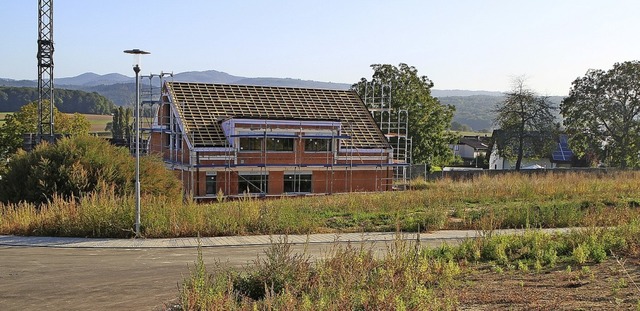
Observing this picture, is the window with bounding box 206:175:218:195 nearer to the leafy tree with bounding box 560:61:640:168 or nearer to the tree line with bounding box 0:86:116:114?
the leafy tree with bounding box 560:61:640:168

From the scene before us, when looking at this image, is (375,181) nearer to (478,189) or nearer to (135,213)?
(478,189)

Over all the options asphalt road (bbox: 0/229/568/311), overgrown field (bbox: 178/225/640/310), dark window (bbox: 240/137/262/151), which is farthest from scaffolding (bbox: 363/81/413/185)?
overgrown field (bbox: 178/225/640/310)

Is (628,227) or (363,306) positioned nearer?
(363,306)

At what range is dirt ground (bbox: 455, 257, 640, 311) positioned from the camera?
8.47 m

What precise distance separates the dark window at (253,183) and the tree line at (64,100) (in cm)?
9926

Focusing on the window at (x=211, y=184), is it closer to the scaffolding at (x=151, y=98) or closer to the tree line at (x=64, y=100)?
the scaffolding at (x=151, y=98)

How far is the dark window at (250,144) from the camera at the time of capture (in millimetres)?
37141

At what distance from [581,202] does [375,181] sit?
1883 centimetres

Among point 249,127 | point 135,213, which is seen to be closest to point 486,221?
point 135,213

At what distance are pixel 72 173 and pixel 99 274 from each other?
971cm

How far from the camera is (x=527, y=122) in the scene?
171ft

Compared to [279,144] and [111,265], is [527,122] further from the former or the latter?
[111,265]

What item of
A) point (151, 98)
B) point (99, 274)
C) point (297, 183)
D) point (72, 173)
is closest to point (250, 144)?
A: point (297, 183)

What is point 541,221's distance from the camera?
64.5 ft
